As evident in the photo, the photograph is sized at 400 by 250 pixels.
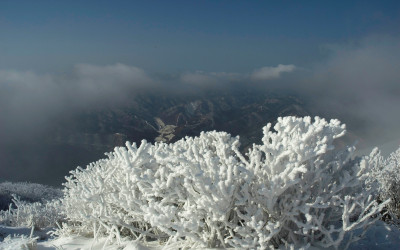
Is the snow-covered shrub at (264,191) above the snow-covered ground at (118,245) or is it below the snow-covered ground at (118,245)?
above

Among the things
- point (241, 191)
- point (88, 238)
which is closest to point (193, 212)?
point (241, 191)

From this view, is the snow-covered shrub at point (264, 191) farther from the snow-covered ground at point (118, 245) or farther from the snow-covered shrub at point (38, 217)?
the snow-covered shrub at point (38, 217)

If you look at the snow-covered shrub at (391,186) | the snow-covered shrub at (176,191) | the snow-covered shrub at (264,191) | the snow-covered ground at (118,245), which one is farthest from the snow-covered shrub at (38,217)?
the snow-covered shrub at (391,186)

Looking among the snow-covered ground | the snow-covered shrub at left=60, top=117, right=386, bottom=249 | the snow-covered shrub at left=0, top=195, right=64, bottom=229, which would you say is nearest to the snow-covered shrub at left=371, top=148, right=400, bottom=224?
the snow-covered ground

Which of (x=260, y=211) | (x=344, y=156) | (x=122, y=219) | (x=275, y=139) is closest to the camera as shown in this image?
(x=260, y=211)

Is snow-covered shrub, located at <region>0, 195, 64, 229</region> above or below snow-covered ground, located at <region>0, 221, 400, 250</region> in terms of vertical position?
above

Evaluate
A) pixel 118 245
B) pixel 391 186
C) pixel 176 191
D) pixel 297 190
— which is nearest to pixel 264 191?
pixel 297 190

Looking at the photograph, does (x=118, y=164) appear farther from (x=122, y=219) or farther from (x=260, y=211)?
(x=260, y=211)

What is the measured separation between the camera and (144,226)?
516cm

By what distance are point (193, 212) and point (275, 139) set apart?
1185 millimetres

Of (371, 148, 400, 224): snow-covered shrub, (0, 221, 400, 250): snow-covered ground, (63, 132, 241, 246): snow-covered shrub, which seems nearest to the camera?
(63, 132, 241, 246): snow-covered shrub

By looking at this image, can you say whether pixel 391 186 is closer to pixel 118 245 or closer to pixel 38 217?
pixel 118 245

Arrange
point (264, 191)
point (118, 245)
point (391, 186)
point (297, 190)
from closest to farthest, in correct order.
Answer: point (264, 191) → point (297, 190) → point (118, 245) → point (391, 186)

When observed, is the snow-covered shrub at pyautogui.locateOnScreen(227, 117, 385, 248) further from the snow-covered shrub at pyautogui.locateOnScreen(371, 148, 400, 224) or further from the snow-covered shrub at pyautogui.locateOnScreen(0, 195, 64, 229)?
the snow-covered shrub at pyautogui.locateOnScreen(0, 195, 64, 229)
